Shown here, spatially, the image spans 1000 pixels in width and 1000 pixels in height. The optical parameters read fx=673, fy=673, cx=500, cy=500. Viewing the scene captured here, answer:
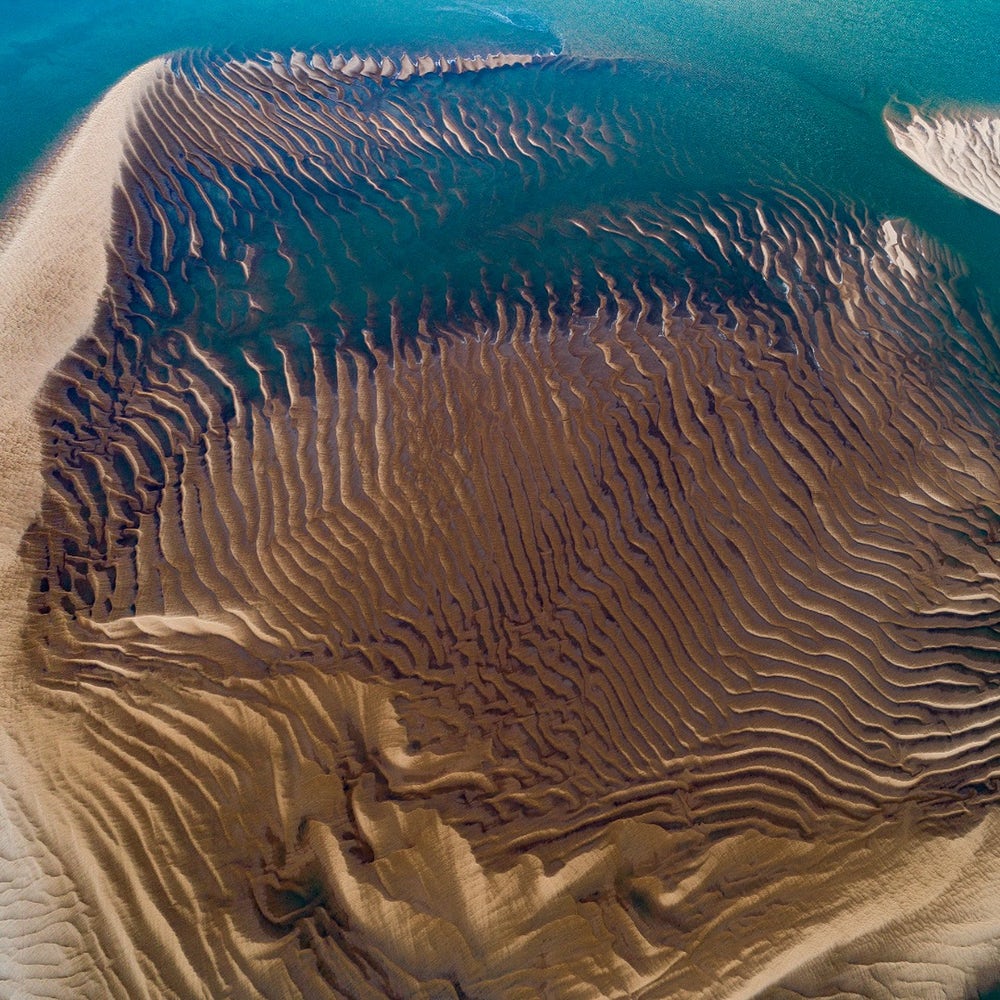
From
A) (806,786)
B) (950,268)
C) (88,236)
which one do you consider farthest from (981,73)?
(88,236)

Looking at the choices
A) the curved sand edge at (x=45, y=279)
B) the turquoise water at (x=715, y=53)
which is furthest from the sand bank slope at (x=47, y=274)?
the turquoise water at (x=715, y=53)

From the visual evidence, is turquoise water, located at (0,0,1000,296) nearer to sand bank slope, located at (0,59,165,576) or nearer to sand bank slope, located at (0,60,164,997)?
sand bank slope, located at (0,59,165,576)

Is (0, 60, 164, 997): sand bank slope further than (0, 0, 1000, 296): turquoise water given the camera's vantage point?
No

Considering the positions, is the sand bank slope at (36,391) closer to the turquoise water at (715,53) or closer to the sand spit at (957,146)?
the turquoise water at (715,53)

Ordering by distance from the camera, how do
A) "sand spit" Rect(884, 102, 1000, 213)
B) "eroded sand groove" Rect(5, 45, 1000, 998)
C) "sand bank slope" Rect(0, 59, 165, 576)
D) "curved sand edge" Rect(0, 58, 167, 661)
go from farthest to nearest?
"sand spit" Rect(884, 102, 1000, 213), "sand bank slope" Rect(0, 59, 165, 576), "curved sand edge" Rect(0, 58, 167, 661), "eroded sand groove" Rect(5, 45, 1000, 998)

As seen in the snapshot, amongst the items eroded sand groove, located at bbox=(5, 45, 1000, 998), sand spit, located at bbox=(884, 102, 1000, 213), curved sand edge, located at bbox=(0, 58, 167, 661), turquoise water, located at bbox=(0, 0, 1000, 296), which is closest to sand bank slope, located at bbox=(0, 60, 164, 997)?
curved sand edge, located at bbox=(0, 58, 167, 661)

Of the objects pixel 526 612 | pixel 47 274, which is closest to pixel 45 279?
pixel 47 274

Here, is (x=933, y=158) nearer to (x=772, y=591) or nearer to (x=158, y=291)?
(x=772, y=591)

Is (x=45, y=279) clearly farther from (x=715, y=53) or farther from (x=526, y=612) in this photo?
(x=715, y=53)
